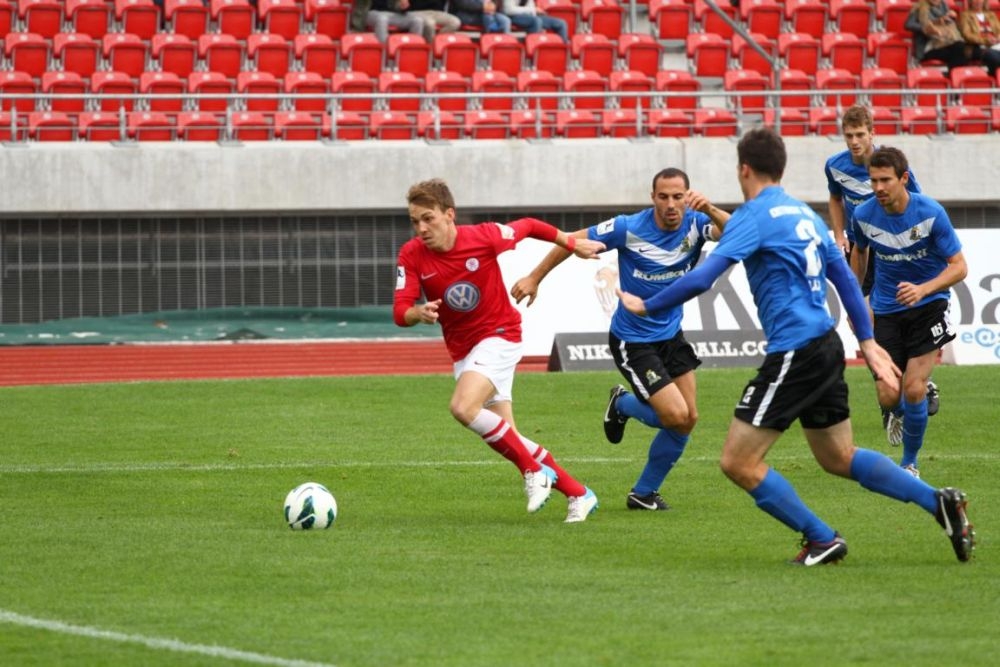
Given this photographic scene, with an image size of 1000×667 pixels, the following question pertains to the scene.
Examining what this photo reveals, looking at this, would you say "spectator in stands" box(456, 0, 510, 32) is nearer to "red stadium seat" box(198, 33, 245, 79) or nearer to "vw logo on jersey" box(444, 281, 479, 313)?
"red stadium seat" box(198, 33, 245, 79)

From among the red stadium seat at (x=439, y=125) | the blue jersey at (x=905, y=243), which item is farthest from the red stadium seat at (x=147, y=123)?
the blue jersey at (x=905, y=243)

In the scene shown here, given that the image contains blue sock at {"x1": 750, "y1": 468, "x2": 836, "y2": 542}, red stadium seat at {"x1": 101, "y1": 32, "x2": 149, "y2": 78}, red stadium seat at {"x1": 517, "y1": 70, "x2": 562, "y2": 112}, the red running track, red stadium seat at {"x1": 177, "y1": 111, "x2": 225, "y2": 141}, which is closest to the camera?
blue sock at {"x1": 750, "y1": 468, "x2": 836, "y2": 542}

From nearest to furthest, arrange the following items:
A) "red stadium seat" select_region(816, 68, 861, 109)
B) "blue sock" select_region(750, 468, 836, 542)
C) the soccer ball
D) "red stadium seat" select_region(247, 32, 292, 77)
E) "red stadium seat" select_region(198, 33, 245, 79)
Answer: "blue sock" select_region(750, 468, 836, 542), the soccer ball, "red stadium seat" select_region(198, 33, 245, 79), "red stadium seat" select_region(247, 32, 292, 77), "red stadium seat" select_region(816, 68, 861, 109)

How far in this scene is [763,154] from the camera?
7488mm

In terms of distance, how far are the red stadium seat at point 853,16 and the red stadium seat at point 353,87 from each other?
8680 millimetres

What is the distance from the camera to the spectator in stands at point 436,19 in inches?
1096

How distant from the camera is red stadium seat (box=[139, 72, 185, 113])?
998 inches

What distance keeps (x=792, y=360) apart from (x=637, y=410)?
2.95 metres

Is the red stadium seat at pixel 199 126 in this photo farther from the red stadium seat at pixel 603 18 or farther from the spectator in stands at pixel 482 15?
the red stadium seat at pixel 603 18

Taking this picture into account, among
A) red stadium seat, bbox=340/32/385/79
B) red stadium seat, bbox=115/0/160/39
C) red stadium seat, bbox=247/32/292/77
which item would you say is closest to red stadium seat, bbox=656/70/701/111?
red stadium seat, bbox=340/32/385/79

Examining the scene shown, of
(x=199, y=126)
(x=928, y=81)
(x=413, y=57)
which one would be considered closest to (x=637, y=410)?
(x=199, y=126)

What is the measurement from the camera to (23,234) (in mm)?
24828

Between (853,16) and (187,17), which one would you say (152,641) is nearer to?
(187,17)

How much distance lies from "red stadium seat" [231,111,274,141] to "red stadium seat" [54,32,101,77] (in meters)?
2.95
